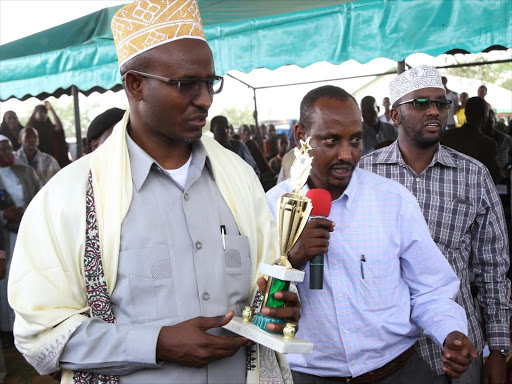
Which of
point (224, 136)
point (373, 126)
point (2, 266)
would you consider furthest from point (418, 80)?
point (224, 136)

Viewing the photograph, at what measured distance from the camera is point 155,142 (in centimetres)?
211

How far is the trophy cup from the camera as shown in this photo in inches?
72.8

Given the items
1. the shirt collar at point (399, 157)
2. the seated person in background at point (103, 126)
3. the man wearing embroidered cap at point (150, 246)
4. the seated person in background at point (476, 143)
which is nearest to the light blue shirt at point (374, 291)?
the man wearing embroidered cap at point (150, 246)

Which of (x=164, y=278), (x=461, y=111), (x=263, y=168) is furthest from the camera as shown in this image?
(x=461, y=111)

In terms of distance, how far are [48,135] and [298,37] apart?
5120 millimetres

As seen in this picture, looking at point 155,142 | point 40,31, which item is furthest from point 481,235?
point 40,31

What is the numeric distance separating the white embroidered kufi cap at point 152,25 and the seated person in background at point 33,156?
6.18m

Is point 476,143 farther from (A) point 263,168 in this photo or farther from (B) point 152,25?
(B) point 152,25

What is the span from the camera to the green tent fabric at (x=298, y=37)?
13.9ft

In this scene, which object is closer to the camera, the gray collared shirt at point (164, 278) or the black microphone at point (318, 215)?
the gray collared shirt at point (164, 278)

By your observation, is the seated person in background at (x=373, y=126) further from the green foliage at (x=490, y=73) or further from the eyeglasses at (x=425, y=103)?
the green foliage at (x=490, y=73)

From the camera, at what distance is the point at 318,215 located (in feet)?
7.93

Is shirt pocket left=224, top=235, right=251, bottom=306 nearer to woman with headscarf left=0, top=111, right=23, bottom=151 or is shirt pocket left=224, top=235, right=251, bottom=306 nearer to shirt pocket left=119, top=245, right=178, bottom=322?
shirt pocket left=119, top=245, right=178, bottom=322

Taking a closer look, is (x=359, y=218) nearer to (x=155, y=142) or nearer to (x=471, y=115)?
(x=155, y=142)
